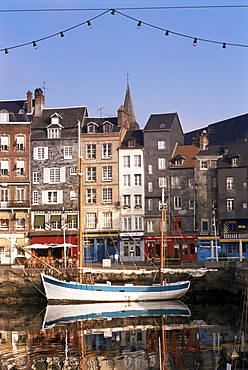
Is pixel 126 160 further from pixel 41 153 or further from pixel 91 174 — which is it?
pixel 41 153

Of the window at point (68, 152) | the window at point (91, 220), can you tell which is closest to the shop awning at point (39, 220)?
the window at point (91, 220)

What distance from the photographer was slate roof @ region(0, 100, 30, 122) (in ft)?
193

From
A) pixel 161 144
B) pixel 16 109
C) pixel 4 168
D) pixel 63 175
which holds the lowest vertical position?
pixel 63 175

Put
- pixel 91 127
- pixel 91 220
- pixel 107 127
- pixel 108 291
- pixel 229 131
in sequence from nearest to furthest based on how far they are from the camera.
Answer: pixel 108 291, pixel 91 220, pixel 107 127, pixel 91 127, pixel 229 131

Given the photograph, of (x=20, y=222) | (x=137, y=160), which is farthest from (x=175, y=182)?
(x=20, y=222)

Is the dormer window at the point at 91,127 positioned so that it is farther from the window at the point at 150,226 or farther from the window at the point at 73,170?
the window at the point at 150,226

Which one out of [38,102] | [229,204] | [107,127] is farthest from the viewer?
[38,102]

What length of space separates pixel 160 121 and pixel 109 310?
26063 millimetres

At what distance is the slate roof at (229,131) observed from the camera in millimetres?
70625

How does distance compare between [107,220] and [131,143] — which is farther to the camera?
[131,143]

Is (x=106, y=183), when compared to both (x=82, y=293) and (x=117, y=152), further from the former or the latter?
(x=82, y=293)

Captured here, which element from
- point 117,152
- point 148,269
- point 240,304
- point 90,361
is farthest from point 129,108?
point 90,361

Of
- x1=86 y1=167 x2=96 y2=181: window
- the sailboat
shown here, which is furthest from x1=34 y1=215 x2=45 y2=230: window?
the sailboat

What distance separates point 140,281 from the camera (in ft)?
142
